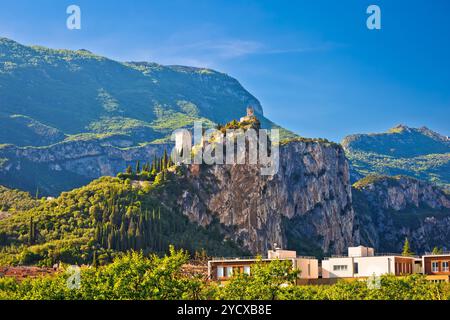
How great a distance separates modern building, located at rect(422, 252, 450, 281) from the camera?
532 ft

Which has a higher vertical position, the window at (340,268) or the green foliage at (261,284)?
the window at (340,268)

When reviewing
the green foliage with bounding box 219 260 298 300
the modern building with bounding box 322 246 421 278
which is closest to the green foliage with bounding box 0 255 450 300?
the green foliage with bounding box 219 260 298 300

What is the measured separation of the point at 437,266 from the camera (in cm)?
16412

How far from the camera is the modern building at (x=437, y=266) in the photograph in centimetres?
16212

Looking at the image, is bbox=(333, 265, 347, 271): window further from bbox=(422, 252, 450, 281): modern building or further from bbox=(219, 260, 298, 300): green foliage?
bbox=(219, 260, 298, 300): green foliage

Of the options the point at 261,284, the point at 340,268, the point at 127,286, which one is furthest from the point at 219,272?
the point at 127,286

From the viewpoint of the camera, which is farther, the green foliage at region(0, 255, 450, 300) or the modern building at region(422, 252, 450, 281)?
the modern building at region(422, 252, 450, 281)

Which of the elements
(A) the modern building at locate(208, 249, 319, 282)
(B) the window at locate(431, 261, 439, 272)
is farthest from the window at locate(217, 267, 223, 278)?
(B) the window at locate(431, 261, 439, 272)

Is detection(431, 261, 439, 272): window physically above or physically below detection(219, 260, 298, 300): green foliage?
above

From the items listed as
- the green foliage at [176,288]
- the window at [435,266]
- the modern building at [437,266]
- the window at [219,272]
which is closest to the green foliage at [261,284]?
the green foliage at [176,288]

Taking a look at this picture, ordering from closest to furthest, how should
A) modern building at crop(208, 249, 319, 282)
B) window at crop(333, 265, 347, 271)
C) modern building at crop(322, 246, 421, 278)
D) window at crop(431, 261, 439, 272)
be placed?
modern building at crop(322, 246, 421, 278) < modern building at crop(208, 249, 319, 282) < window at crop(333, 265, 347, 271) < window at crop(431, 261, 439, 272)

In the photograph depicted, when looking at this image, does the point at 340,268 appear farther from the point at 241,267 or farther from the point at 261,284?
the point at 261,284

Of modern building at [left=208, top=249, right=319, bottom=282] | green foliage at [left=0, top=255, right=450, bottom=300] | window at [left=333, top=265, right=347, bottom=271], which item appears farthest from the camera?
window at [left=333, top=265, right=347, bottom=271]

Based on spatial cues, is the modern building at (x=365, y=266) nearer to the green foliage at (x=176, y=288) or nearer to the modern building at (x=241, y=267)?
the modern building at (x=241, y=267)
